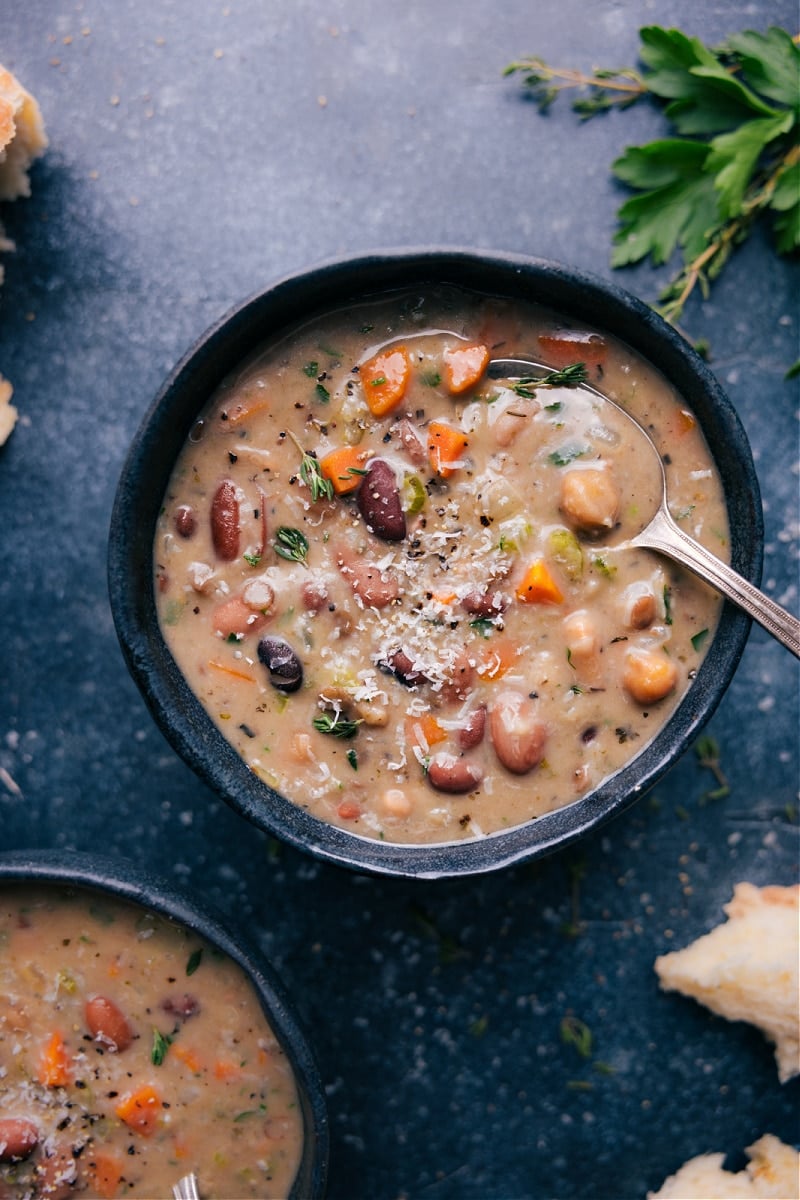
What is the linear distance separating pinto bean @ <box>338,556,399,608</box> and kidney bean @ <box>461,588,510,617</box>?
17cm

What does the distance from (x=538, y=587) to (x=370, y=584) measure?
39 centimetres

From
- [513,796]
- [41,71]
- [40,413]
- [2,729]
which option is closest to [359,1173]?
[513,796]

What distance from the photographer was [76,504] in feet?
9.70

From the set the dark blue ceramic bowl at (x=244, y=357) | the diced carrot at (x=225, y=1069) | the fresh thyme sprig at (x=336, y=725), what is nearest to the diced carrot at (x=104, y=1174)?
the diced carrot at (x=225, y=1069)

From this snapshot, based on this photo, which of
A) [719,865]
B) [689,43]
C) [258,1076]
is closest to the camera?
[258,1076]

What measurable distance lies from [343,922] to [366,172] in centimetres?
207

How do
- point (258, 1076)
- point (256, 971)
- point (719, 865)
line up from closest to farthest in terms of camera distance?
point (256, 971) < point (258, 1076) < point (719, 865)

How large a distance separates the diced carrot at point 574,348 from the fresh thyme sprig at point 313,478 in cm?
61

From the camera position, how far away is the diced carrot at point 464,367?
251cm

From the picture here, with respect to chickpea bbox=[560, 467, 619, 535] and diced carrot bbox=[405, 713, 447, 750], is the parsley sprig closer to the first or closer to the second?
chickpea bbox=[560, 467, 619, 535]

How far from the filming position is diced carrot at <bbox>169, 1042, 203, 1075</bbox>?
2648 millimetres

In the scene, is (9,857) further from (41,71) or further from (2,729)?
(41,71)

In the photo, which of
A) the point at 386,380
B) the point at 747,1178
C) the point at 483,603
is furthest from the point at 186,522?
the point at 747,1178

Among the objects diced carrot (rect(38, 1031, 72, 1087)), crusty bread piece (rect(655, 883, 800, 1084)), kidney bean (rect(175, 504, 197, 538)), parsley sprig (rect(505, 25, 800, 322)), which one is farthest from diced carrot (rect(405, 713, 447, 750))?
parsley sprig (rect(505, 25, 800, 322))
